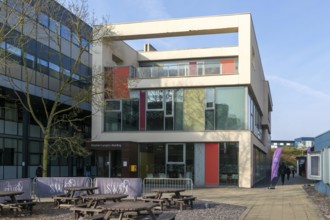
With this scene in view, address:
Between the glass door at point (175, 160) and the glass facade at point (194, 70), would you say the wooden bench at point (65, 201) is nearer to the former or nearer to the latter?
the glass door at point (175, 160)

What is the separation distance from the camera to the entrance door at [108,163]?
3250cm

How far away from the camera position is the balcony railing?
31.6m

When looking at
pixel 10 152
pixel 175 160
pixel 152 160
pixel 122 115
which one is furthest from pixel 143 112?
pixel 10 152

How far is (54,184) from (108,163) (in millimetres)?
13406

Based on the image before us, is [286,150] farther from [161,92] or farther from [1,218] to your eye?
[1,218]

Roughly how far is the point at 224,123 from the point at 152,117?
16.9 feet

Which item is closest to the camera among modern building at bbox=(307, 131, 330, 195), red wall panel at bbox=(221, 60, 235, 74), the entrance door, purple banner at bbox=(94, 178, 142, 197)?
purple banner at bbox=(94, 178, 142, 197)

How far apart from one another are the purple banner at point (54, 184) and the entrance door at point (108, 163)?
13159 millimetres

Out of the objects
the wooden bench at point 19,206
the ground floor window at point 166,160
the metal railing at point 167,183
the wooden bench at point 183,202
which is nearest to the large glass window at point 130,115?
the ground floor window at point 166,160

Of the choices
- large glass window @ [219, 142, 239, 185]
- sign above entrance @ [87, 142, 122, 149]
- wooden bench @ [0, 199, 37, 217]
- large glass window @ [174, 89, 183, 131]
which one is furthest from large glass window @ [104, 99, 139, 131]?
wooden bench @ [0, 199, 37, 217]

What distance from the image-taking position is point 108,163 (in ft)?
107

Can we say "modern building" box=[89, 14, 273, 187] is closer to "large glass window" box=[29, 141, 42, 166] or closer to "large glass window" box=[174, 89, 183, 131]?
"large glass window" box=[174, 89, 183, 131]

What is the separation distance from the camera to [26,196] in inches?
680

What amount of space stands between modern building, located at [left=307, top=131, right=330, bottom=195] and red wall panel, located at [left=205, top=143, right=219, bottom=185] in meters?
6.33
